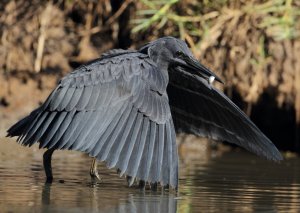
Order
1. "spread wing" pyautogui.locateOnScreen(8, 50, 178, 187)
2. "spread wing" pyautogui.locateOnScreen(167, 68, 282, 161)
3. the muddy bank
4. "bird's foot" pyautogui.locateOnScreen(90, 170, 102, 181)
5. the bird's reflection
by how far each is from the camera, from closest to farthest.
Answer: the bird's reflection → "spread wing" pyautogui.locateOnScreen(8, 50, 178, 187) → "bird's foot" pyautogui.locateOnScreen(90, 170, 102, 181) → "spread wing" pyautogui.locateOnScreen(167, 68, 282, 161) → the muddy bank

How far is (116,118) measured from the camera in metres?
5.71

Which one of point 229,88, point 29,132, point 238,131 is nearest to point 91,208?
point 29,132

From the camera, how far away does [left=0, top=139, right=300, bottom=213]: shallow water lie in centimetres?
484

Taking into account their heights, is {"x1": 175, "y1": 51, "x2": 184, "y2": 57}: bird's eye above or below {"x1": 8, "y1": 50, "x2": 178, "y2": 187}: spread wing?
above

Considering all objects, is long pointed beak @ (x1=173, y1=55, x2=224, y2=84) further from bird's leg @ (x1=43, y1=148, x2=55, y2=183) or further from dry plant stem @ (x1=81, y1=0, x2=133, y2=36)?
dry plant stem @ (x1=81, y1=0, x2=133, y2=36)

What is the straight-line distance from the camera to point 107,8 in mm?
9914

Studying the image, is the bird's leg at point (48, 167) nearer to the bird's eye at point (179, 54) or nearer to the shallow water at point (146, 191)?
the shallow water at point (146, 191)

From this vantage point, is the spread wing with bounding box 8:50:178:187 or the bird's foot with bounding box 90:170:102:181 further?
the bird's foot with bounding box 90:170:102:181

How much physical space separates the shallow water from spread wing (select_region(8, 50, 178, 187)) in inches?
A: 8.9

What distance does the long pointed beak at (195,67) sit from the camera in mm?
6383

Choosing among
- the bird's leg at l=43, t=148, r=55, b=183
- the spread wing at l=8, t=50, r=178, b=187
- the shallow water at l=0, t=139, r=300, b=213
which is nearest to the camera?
the shallow water at l=0, t=139, r=300, b=213

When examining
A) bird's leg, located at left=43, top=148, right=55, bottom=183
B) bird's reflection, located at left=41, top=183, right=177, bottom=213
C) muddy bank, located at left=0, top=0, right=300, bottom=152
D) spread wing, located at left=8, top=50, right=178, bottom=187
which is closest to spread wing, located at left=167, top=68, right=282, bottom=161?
spread wing, located at left=8, top=50, right=178, bottom=187

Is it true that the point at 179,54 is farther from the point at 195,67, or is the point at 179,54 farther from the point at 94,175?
the point at 94,175

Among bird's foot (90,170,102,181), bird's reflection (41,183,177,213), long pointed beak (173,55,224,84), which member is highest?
long pointed beak (173,55,224,84)
